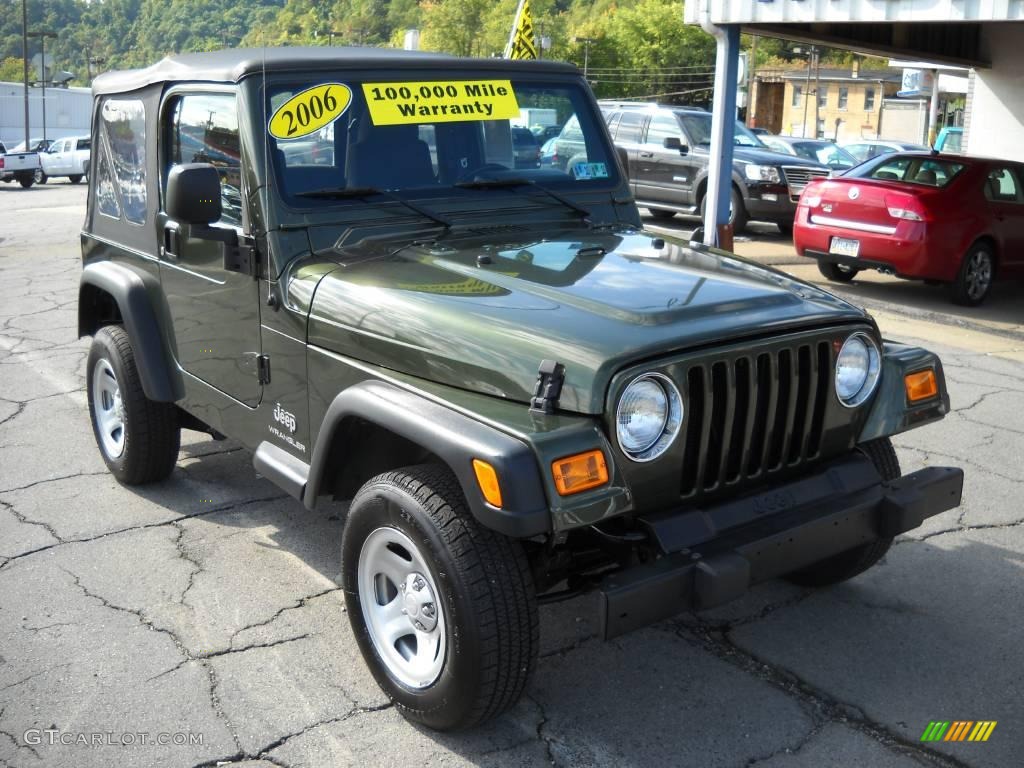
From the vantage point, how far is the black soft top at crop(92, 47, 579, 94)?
3.84 m

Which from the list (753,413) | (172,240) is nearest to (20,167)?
(172,240)

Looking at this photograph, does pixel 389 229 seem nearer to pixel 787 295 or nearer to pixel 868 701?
pixel 787 295

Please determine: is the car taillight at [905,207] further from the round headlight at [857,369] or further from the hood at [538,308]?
the round headlight at [857,369]

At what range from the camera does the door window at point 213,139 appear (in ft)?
12.7

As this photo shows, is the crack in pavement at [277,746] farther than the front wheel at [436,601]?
Yes

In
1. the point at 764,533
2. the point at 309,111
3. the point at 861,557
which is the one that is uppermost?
the point at 309,111

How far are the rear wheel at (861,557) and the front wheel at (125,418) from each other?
2.80 meters

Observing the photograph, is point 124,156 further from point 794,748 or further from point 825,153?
point 825,153

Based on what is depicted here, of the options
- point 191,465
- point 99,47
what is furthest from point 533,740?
point 99,47

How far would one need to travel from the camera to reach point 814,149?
1952 centimetres

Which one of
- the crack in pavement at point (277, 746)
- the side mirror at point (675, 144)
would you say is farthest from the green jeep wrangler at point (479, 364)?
the side mirror at point (675, 144)

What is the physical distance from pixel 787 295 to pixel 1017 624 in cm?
153

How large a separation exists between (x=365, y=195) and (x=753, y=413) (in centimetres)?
164

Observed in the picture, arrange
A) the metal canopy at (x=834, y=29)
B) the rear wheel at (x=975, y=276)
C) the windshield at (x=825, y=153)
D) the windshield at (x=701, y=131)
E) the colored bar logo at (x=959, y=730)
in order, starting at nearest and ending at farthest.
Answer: the colored bar logo at (x=959, y=730) → the metal canopy at (x=834, y=29) → the rear wheel at (x=975, y=276) → the windshield at (x=701, y=131) → the windshield at (x=825, y=153)
